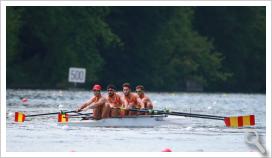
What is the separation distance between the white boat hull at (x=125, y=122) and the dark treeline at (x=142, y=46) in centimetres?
3304

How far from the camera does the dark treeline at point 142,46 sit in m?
68.1

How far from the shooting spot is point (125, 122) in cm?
3016

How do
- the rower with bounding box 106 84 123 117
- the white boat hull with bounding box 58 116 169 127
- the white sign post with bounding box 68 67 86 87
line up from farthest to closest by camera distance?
the white sign post with bounding box 68 67 86 87 < the rower with bounding box 106 84 123 117 < the white boat hull with bounding box 58 116 169 127

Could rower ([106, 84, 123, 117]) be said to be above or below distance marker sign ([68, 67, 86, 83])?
below

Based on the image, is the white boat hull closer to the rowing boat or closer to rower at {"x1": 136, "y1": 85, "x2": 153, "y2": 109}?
the rowing boat

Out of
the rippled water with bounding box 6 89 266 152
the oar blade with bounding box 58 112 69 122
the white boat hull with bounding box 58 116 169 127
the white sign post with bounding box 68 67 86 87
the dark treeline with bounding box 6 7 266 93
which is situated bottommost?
the rippled water with bounding box 6 89 266 152

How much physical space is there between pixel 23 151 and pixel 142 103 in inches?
325

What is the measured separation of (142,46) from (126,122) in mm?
47921

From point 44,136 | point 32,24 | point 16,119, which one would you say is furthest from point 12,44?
point 44,136

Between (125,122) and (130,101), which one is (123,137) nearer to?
(125,122)

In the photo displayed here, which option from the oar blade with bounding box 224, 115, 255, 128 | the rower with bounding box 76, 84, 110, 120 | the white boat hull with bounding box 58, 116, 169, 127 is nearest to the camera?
the oar blade with bounding box 224, 115, 255, 128

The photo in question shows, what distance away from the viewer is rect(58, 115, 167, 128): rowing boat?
97.3 ft

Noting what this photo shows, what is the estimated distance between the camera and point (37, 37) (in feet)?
223

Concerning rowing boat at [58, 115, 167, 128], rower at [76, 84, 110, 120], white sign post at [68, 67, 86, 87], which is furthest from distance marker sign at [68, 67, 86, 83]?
rower at [76, 84, 110, 120]
